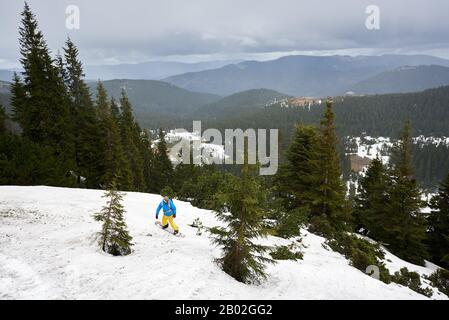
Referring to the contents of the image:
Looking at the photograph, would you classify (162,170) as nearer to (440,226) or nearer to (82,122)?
(82,122)

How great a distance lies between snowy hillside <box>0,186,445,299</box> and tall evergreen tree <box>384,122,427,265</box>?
15.2 m

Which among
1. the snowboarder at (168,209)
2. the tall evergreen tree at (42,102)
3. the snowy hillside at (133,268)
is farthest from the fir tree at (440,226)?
the tall evergreen tree at (42,102)

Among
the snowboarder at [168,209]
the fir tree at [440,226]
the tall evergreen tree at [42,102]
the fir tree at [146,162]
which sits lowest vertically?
the fir tree at [440,226]

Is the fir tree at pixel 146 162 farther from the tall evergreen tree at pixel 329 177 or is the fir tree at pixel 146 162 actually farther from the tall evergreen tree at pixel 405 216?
the tall evergreen tree at pixel 405 216

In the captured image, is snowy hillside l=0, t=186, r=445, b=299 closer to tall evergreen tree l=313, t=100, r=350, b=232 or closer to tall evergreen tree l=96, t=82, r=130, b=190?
tall evergreen tree l=313, t=100, r=350, b=232

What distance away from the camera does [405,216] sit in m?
30.9

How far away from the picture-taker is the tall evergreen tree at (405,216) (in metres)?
30.0

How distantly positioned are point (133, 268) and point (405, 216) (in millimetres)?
28776

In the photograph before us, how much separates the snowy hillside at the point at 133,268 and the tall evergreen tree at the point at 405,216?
598 inches

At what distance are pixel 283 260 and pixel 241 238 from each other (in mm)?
5537

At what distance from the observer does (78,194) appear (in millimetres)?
22750
